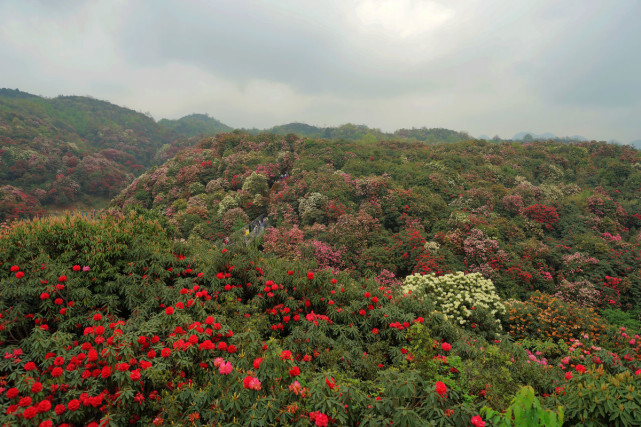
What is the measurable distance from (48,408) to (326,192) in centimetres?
1555

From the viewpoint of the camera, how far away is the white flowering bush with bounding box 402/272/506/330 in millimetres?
7944

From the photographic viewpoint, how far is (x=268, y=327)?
186 inches

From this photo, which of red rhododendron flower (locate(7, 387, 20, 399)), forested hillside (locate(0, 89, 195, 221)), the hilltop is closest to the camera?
red rhododendron flower (locate(7, 387, 20, 399))

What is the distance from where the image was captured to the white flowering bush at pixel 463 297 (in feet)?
26.1

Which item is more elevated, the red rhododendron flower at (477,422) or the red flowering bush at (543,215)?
the red flowering bush at (543,215)

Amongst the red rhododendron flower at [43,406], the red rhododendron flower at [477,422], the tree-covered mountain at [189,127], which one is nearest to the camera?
the red rhododendron flower at [477,422]

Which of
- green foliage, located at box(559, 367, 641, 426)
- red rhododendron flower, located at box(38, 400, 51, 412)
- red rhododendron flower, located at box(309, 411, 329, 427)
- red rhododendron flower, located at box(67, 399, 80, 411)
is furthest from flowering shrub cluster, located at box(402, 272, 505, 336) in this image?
red rhododendron flower, located at box(38, 400, 51, 412)

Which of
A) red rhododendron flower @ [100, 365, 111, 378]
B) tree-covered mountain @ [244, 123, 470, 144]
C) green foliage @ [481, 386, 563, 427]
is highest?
tree-covered mountain @ [244, 123, 470, 144]

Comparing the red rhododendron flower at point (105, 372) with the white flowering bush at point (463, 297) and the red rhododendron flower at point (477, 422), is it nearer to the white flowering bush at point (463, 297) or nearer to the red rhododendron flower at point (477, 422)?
the red rhododendron flower at point (477, 422)


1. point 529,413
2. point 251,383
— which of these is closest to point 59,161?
point 251,383

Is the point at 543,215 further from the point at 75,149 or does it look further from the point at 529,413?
the point at 75,149

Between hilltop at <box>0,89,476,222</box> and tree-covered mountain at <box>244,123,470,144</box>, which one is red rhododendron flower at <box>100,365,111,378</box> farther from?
tree-covered mountain at <box>244,123,470,144</box>

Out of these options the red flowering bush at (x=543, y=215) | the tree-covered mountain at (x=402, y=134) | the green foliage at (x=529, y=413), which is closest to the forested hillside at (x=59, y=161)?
the tree-covered mountain at (x=402, y=134)

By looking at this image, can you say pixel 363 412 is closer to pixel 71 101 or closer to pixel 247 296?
pixel 247 296
